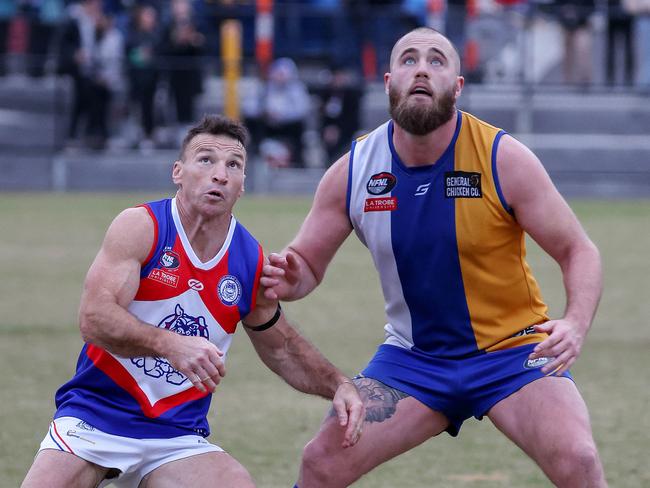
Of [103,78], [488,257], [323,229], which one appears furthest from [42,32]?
[488,257]

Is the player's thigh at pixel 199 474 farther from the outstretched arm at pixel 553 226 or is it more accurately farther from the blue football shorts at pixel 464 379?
the outstretched arm at pixel 553 226

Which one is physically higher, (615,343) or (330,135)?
(330,135)

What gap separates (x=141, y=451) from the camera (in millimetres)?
4750


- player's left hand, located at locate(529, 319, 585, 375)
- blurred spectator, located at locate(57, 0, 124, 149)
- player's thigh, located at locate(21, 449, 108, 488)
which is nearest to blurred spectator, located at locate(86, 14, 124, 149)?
blurred spectator, located at locate(57, 0, 124, 149)

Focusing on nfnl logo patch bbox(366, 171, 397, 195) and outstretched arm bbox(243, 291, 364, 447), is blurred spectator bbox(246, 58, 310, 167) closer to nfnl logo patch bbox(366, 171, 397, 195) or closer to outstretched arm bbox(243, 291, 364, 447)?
nfnl logo patch bbox(366, 171, 397, 195)

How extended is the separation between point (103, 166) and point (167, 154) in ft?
3.38

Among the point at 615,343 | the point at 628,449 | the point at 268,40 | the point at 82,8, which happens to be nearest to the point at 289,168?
the point at 268,40

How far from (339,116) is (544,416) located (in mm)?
15449

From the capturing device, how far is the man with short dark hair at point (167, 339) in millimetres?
4629

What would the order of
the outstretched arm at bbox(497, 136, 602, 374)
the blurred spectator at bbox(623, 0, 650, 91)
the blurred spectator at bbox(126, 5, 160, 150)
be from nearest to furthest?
1. the outstretched arm at bbox(497, 136, 602, 374)
2. the blurred spectator at bbox(623, 0, 650, 91)
3. the blurred spectator at bbox(126, 5, 160, 150)

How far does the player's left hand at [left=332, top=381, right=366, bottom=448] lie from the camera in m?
4.91

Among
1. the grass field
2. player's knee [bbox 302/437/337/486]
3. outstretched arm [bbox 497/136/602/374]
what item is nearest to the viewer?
outstretched arm [bbox 497/136/602/374]

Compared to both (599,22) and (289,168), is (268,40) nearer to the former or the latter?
(289,168)

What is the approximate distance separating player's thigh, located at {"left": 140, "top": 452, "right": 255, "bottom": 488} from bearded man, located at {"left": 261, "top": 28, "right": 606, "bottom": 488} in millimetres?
388
